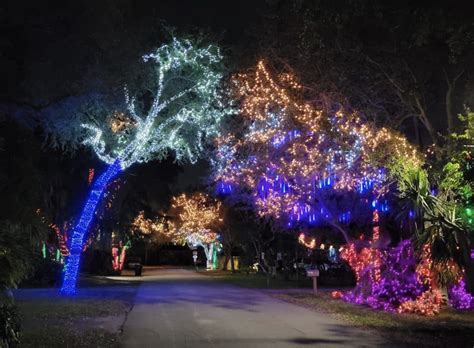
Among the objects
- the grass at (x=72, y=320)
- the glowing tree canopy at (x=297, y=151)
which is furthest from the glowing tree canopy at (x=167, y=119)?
the grass at (x=72, y=320)

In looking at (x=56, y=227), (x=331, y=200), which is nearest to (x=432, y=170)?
(x=331, y=200)

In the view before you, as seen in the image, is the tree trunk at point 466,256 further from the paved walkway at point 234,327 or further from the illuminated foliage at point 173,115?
the illuminated foliage at point 173,115

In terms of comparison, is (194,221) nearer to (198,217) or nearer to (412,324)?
(198,217)

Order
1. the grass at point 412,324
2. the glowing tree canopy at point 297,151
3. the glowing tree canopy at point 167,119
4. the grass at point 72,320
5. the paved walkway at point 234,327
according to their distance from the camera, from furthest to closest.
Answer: the glowing tree canopy at point 167,119
the glowing tree canopy at point 297,151
the grass at point 412,324
the grass at point 72,320
the paved walkway at point 234,327

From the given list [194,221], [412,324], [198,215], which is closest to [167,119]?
[412,324]

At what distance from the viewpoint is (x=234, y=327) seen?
1320cm

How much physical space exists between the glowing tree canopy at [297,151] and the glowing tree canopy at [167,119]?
1536 millimetres

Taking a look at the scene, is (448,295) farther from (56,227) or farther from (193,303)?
(56,227)

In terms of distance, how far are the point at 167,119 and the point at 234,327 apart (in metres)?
10.8

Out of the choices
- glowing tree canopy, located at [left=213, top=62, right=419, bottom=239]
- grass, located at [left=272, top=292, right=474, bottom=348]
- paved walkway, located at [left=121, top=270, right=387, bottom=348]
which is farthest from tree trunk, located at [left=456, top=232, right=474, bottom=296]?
paved walkway, located at [left=121, top=270, right=387, bottom=348]

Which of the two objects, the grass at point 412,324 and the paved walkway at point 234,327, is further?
the grass at point 412,324

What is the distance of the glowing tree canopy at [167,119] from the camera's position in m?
20.6

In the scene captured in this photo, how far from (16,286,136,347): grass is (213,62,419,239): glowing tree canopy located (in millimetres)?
6151

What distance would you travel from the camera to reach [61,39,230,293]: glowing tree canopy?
67.5ft
